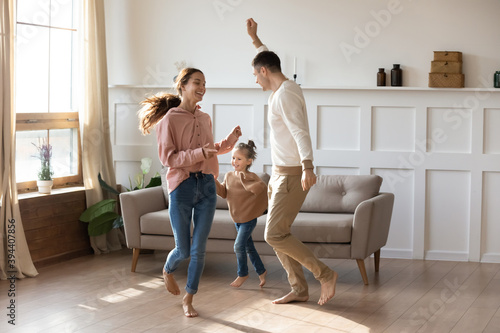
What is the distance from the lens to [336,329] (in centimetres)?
388

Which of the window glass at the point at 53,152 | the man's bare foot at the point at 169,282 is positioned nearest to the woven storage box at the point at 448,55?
the man's bare foot at the point at 169,282

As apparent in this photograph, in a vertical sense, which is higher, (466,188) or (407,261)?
(466,188)

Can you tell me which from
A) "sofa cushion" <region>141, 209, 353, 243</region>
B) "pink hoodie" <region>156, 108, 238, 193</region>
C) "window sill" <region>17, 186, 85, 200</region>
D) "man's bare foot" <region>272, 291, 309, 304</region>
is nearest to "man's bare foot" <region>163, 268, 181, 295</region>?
"pink hoodie" <region>156, 108, 238, 193</region>

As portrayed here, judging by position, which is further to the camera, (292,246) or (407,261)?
(407,261)

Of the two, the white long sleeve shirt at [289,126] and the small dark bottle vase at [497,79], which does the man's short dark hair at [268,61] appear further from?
the small dark bottle vase at [497,79]

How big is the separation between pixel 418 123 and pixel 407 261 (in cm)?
117

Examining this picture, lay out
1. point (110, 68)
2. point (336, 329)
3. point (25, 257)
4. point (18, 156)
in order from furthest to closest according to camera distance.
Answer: point (110, 68), point (18, 156), point (25, 257), point (336, 329)

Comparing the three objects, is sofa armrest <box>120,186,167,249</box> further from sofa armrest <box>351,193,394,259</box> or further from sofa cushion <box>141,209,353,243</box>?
sofa armrest <box>351,193,394,259</box>

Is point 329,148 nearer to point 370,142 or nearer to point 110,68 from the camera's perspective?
point 370,142

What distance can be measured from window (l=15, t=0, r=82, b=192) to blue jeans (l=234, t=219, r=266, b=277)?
198 centimetres

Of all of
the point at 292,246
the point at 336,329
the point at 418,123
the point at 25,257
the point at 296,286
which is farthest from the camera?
the point at 418,123

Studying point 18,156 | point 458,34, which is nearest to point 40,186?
point 18,156

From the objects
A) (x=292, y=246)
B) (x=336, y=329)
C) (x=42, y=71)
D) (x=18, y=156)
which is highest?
(x=42, y=71)

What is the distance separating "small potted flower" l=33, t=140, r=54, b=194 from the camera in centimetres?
566
